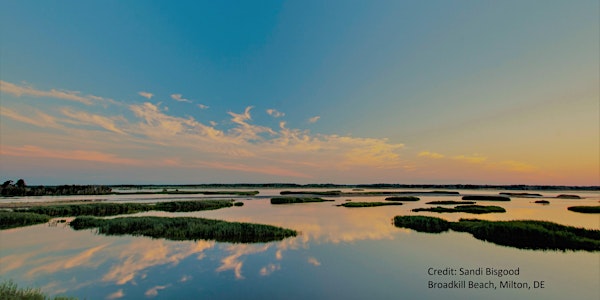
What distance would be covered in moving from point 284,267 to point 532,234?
78.1 ft

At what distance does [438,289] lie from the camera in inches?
599

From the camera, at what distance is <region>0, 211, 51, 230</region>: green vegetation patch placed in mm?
32875

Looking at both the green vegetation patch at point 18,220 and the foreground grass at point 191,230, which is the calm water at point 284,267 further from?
the green vegetation patch at point 18,220

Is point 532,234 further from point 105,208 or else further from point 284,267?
point 105,208

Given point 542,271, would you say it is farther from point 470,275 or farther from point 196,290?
point 196,290

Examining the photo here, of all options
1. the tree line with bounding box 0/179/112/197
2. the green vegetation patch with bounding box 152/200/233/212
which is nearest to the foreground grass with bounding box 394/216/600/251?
the green vegetation patch with bounding box 152/200/233/212

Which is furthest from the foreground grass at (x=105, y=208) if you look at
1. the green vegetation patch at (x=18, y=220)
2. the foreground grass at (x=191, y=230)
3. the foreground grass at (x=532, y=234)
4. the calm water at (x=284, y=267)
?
the foreground grass at (x=532, y=234)

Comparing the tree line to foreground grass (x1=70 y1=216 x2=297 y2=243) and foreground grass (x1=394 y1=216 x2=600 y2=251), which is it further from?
foreground grass (x1=394 y1=216 x2=600 y2=251)

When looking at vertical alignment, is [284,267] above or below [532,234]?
below

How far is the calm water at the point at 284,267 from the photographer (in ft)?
48.0

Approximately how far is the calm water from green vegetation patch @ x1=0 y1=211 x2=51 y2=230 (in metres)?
7.69

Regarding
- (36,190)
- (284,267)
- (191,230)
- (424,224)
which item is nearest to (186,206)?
(191,230)

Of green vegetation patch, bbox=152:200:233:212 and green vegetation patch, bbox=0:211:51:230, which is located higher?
green vegetation patch, bbox=0:211:51:230

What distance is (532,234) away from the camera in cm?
2569
